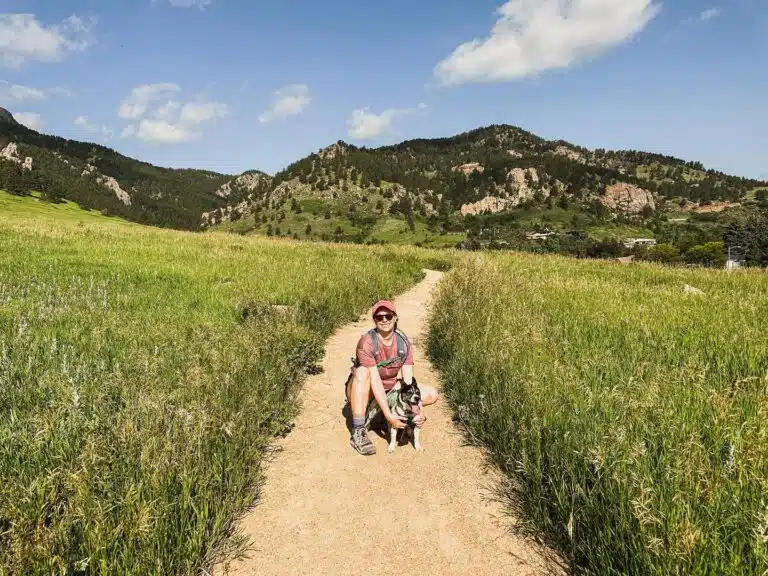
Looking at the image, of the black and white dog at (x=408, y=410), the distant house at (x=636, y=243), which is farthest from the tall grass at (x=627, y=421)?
the distant house at (x=636, y=243)

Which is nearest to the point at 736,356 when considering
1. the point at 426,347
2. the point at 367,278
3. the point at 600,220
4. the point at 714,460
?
the point at 714,460

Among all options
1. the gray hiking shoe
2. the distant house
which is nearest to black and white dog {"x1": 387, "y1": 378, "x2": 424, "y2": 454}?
the gray hiking shoe

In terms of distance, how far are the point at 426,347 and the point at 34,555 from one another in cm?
788

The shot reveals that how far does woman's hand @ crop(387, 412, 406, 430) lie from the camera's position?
17.6ft

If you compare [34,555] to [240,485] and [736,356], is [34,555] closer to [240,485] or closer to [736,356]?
[240,485]

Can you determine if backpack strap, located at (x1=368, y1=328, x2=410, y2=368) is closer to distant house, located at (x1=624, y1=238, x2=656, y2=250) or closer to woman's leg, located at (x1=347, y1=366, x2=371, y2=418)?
woman's leg, located at (x1=347, y1=366, x2=371, y2=418)

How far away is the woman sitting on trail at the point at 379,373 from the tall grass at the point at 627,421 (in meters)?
1.05

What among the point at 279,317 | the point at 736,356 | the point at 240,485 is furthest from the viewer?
the point at 279,317

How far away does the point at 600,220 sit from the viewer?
199 m

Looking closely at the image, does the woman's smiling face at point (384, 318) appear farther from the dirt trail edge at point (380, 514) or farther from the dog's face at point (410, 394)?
the dirt trail edge at point (380, 514)

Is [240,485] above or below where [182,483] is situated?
below

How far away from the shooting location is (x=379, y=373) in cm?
608

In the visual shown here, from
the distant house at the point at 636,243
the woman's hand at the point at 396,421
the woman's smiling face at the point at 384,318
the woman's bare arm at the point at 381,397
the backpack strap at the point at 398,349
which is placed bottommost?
the woman's hand at the point at 396,421

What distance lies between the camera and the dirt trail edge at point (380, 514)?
11.3 feet
